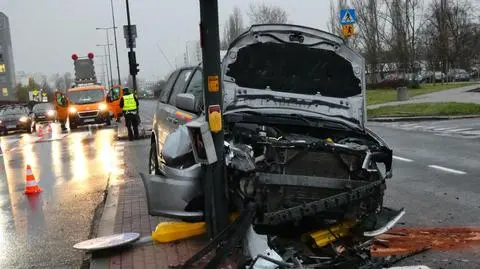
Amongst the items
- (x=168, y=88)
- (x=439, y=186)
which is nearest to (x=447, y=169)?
(x=439, y=186)

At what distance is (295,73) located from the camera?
5.74 m

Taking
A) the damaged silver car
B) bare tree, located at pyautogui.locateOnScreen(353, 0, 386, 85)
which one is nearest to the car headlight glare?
the damaged silver car

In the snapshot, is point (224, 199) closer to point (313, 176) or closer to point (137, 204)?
point (313, 176)

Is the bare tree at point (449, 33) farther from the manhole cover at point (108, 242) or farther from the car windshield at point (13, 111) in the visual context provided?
the manhole cover at point (108, 242)

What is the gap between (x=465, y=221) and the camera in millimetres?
6242

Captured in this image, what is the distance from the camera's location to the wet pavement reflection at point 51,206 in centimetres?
593

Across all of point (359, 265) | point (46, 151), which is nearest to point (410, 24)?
point (46, 151)

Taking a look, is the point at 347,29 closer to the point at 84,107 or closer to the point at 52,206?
the point at 52,206

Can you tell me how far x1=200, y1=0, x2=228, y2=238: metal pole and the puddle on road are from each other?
1.51m

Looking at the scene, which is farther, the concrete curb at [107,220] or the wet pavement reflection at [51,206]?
the wet pavement reflection at [51,206]

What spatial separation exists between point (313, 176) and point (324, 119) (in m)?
1.00

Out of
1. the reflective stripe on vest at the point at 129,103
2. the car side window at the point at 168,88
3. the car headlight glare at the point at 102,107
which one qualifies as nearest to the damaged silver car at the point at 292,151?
the car side window at the point at 168,88

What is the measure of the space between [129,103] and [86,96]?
11495mm

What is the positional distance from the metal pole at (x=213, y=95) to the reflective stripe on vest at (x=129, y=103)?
42.7ft
